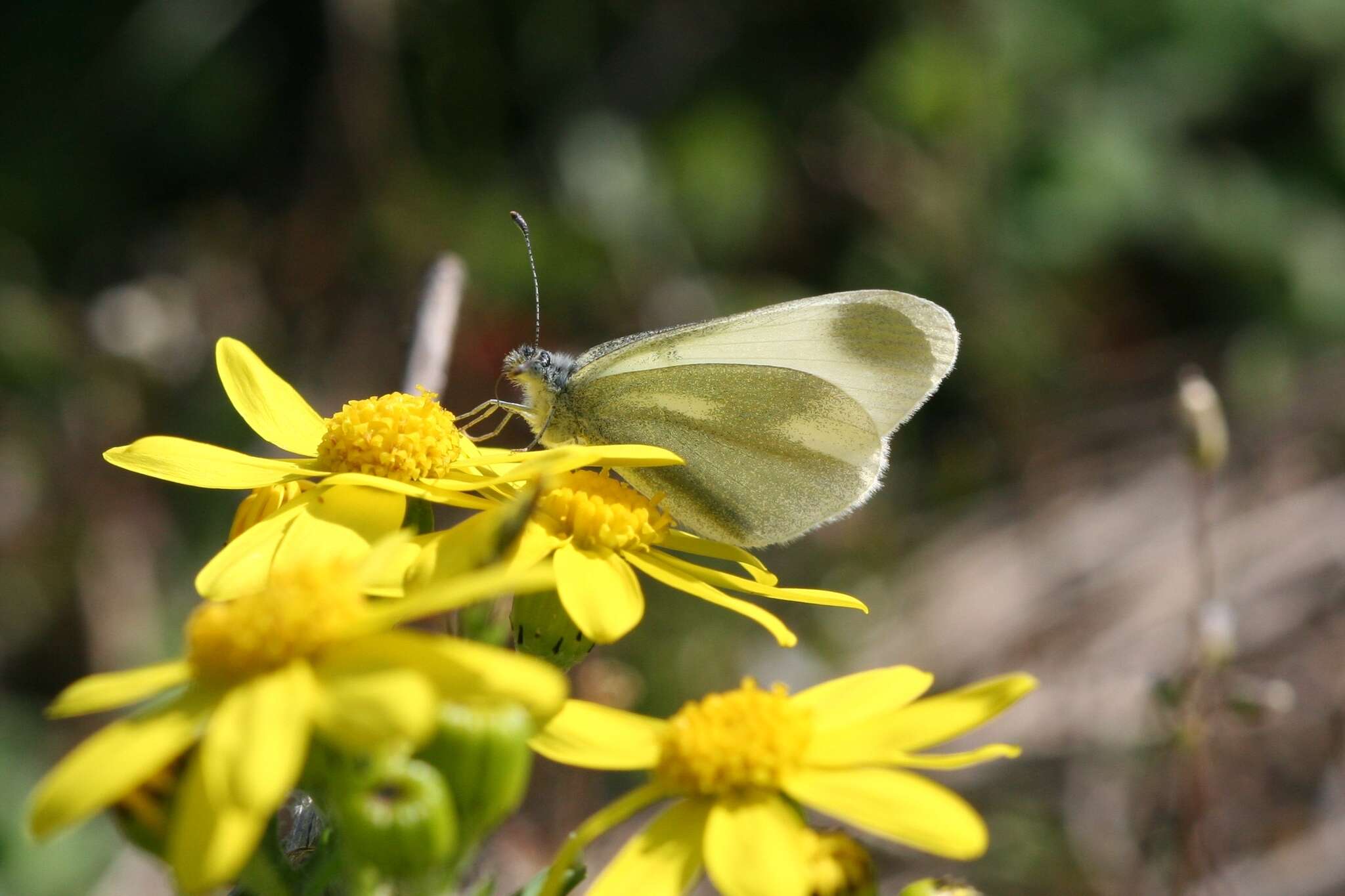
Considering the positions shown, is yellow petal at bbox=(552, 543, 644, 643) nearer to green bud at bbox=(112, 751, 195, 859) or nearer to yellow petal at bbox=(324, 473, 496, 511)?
yellow petal at bbox=(324, 473, 496, 511)

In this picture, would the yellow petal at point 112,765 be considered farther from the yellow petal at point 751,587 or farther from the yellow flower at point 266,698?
the yellow petal at point 751,587

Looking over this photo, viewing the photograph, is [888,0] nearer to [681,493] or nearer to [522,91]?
[522,91]

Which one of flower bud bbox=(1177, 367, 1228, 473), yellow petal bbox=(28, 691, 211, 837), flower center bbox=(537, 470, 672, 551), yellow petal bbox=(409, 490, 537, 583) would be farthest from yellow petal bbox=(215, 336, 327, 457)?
flower bud bbox=(1177, 367, 1228, 473)

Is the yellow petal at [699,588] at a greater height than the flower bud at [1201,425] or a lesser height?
lesser

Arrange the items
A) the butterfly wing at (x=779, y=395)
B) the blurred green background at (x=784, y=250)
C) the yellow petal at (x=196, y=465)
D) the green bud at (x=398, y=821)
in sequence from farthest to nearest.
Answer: the blurred green background at (x=784, y=250), the butterfly wing at (x=779, y=395), the yellow petal at (x=196, y=465), the green bud at (x=398, y=821)

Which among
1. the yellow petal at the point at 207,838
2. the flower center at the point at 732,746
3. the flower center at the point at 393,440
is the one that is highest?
the flower center at the point at 393,440

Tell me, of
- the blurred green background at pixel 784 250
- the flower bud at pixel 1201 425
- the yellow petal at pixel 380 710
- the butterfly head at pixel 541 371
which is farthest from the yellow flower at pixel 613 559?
the blurred green background at pixel 784 250
